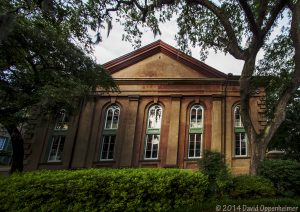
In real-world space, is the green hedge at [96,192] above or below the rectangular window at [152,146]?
below

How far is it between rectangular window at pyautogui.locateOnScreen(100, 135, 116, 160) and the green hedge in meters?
13.6

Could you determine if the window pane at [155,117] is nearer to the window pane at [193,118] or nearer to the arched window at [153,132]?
the arched window at [153,132]

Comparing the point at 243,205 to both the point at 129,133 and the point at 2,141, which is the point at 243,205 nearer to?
the point at 129,133

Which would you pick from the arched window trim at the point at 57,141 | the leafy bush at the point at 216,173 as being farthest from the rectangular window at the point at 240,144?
the arched window trim at the point at 57,141

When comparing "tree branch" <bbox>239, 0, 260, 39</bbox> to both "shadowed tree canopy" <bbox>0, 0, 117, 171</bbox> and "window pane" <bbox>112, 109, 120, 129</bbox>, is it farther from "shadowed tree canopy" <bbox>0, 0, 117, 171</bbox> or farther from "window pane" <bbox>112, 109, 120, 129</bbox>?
"window pane" <bbox>112, 109, 120, 129</bbox>

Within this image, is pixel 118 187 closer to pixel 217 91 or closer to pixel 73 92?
pixel 73 92

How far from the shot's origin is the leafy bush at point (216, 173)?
9.83 meters

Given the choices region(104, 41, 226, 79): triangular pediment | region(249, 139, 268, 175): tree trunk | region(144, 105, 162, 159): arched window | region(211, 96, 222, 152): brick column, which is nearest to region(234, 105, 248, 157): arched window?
region(211, 96, 222, 152): brick column

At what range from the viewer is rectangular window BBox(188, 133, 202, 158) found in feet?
72.3

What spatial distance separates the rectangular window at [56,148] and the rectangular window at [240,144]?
14576mm

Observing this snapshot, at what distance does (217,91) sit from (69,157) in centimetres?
1370

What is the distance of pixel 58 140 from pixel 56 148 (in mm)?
712

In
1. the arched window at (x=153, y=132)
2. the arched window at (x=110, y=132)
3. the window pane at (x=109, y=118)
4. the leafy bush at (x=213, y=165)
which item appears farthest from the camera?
the window pane at (x=109, y=118)

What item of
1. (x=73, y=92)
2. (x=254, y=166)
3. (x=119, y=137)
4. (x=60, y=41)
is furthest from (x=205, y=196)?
(x=119, y=137)
